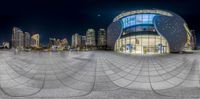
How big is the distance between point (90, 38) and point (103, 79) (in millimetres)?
1066

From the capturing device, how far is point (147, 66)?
3.76 m

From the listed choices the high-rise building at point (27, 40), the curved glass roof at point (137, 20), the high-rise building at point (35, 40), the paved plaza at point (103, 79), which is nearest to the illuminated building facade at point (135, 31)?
the curved glass roof at point (137, 20)

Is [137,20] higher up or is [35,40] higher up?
[137,20]

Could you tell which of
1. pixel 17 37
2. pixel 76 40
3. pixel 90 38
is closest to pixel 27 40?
pixel 17 37

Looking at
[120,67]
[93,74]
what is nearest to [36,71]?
[93,74]

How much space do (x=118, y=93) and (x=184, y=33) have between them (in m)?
4.47

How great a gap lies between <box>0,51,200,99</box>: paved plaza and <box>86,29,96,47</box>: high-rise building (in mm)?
444

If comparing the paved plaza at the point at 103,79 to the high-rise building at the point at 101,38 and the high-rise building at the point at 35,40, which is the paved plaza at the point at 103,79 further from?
the high-rise building at the point at 35,40

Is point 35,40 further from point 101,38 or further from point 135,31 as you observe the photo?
point 135,31

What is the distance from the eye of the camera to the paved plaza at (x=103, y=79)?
2.59m

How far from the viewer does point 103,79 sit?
3.06 meters

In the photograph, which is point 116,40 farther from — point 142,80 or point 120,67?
point 142,80

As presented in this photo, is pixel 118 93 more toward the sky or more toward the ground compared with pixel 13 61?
more toward the ground

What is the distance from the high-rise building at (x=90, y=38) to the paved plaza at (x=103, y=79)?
444mm
